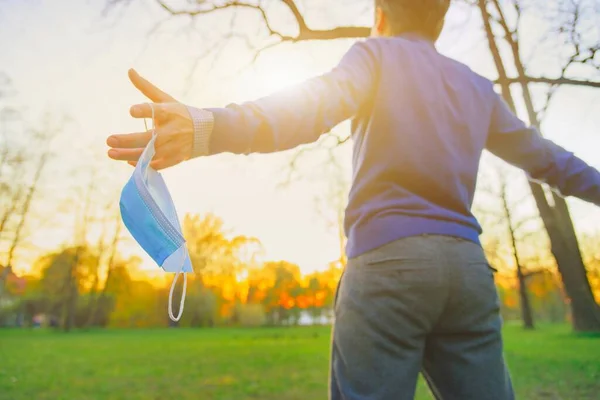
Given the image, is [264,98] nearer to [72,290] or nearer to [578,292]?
[578,292]

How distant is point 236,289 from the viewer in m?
47.8

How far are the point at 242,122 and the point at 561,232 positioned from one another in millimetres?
9631

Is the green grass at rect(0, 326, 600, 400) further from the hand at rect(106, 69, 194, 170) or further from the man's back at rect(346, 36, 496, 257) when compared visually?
the hand at rect(106, 69, 194, 170)

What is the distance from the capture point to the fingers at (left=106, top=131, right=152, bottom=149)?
94 cm

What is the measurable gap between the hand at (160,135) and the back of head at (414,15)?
2.45 ft

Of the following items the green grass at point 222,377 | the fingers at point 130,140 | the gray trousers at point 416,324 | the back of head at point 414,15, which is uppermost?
the back of head at point 414,15

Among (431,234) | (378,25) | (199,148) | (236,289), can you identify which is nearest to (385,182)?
(431,234)

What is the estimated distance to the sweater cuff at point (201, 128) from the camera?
938 mm

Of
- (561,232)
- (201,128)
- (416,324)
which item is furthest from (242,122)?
(561,232)

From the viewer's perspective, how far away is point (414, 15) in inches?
53.7

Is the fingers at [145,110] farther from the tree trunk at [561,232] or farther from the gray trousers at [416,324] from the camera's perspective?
the tree trunk at [561,232]

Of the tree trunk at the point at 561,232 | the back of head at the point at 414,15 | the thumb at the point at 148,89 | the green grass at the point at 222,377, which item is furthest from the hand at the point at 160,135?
the tree trunk at the point at 561,232

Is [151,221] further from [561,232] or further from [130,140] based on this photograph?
[561,232]

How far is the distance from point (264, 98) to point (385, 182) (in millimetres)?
361
